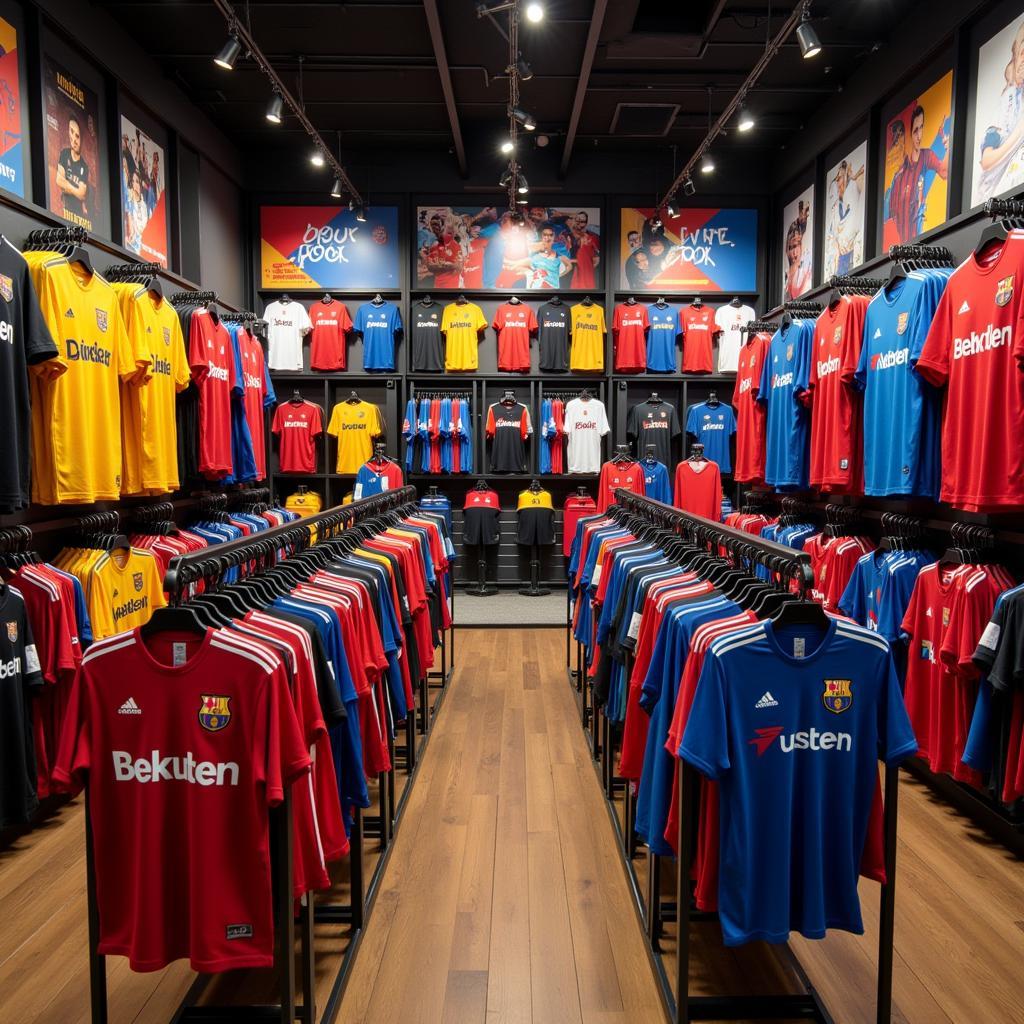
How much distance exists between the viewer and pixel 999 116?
3969 mm

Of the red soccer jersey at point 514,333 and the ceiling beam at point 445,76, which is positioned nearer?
the ceiling beam at point 445,76

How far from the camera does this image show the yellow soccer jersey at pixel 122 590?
328 cm

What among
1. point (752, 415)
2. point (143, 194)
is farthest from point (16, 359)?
point (752, 415)

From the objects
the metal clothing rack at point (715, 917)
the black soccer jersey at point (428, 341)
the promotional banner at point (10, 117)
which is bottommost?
the metal clothing rack at point (715, 917)

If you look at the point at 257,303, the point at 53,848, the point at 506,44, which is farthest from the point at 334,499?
the point at 53,848

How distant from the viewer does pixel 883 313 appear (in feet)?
11.9

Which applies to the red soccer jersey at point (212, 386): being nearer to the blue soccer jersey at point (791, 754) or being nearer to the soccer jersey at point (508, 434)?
the soccer jersey at point (508, 434)

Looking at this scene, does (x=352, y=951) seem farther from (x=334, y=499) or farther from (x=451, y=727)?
(x=334, y=499)

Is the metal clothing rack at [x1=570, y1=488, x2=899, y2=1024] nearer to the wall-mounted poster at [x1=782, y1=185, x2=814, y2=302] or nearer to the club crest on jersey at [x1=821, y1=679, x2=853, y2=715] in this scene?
the club crest on jersey at [x1=821, y1=679, x2=853, y2=715]

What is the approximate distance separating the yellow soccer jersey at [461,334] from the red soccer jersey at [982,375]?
16.8ft

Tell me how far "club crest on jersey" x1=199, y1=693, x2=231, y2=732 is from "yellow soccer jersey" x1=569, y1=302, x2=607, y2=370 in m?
6.60

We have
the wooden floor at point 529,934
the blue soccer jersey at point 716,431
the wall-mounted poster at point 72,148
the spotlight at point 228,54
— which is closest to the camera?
the wooden floor at point 529,934

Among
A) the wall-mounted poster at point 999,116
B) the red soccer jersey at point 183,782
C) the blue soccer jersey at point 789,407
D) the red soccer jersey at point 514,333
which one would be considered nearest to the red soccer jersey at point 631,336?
the red soccer jersey at point 514,333

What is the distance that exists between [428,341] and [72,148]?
3.66 m
